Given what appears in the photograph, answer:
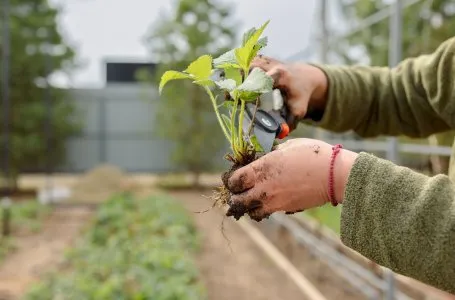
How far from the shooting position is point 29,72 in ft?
32.3

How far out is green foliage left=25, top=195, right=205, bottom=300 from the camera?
10.6ft

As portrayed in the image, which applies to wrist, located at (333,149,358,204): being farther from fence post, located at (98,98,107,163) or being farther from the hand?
fence post, located at (98,98,107,163)

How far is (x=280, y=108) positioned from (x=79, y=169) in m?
11.1

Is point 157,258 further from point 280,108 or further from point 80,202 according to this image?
point 80,202

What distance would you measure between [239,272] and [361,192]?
3.69 meters

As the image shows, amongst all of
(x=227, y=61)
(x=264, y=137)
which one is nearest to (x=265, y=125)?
(x=264, y=137)

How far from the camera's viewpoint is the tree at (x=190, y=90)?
1088 centimetres

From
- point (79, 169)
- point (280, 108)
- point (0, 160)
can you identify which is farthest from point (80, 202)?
point (280, 108)

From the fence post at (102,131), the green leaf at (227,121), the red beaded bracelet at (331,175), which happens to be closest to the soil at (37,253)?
the green leaf at (227,121)

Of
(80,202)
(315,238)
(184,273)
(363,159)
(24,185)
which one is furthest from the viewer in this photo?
(24,185)

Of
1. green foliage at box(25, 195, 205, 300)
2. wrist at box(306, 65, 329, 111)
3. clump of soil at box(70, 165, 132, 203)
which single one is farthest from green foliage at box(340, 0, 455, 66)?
clump of soil at box(70, 165, 132, 203)

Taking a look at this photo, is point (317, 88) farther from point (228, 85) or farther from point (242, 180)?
point (242, 180)

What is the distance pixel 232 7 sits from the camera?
1106 cm

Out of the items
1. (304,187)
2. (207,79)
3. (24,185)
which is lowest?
(24,185)
